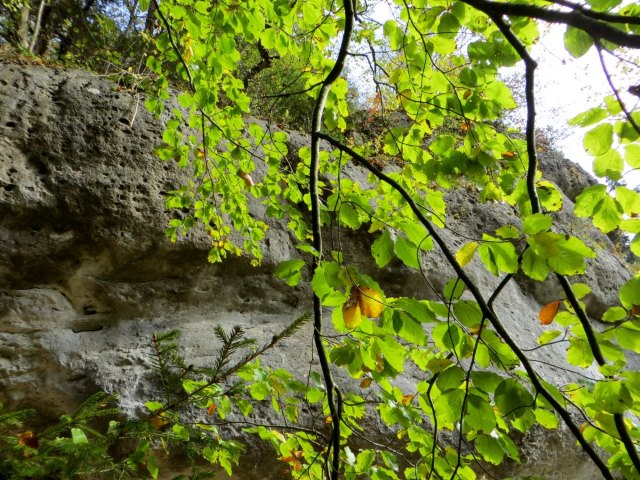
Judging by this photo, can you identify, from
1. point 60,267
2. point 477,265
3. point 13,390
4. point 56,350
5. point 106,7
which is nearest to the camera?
point 13,390

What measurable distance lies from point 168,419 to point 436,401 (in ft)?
4.50

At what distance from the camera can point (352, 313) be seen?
1.19 m

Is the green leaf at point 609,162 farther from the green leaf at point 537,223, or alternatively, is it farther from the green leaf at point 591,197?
the green leaf at point 537,223

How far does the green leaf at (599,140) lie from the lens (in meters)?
1.16

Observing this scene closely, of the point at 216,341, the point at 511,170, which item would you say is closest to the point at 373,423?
the point at 216,341

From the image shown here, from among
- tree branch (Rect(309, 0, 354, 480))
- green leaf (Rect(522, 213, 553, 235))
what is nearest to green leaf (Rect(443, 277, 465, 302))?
green leaf (Rect(522, 213, 553, 235))

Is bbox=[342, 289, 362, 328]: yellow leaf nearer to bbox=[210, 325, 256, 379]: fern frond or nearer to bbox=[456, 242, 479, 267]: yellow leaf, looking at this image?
bbox=[456, 242, 479, 267]: yellow leaf

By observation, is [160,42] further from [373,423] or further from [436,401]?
[373,423]

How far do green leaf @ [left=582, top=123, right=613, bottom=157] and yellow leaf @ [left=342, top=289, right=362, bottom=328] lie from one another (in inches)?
31.9

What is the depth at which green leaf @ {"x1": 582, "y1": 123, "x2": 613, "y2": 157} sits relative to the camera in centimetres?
116

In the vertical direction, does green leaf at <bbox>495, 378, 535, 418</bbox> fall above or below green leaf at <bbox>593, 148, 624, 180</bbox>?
below

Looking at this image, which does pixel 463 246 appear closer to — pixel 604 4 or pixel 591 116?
pixel 591 116

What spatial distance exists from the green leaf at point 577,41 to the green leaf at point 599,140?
216mm

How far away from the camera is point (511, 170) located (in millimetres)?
1889
